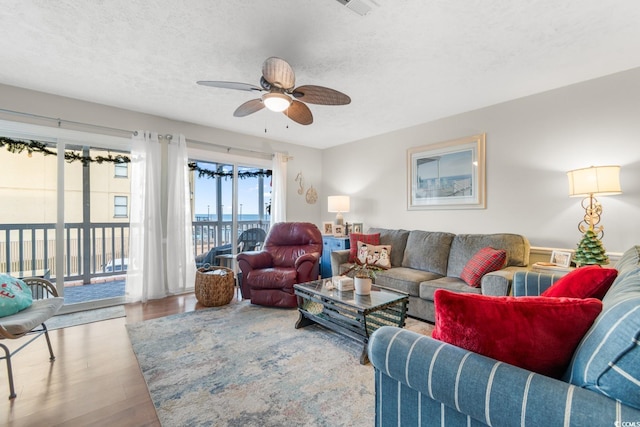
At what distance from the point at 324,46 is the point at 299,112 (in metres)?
0.57

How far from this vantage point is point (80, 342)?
8.26 ft

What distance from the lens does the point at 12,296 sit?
1962mm

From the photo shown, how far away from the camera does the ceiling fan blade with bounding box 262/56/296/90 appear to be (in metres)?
2.00

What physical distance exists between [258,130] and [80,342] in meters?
3.29

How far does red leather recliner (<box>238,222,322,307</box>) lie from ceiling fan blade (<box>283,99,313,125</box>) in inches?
61.8

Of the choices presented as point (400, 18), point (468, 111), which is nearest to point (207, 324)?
point (400, 18)

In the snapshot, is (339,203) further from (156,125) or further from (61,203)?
(61,203)

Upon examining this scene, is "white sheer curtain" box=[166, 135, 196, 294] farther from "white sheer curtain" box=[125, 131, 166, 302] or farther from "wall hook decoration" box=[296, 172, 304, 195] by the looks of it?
"wall hook decoration" box=[296, 172, 304, 195]

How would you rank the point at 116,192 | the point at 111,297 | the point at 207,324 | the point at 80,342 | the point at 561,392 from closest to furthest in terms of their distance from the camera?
the point at 561,392
the point at 80,342
the point at 207,324
the point at 111,297
the point at 116,192

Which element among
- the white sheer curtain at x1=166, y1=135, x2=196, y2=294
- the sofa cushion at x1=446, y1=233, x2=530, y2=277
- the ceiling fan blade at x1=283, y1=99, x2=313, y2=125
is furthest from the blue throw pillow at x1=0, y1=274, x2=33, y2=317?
the sofa cushion at x1=446, y1=233, x2=530, y2=277

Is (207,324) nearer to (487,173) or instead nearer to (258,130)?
(258,130)

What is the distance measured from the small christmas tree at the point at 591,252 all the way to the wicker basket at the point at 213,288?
3.48m

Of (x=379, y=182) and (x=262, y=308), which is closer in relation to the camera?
(x=262, y=308)

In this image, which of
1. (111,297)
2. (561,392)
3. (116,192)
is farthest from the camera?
(116,192)
